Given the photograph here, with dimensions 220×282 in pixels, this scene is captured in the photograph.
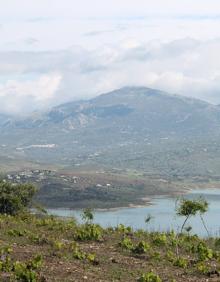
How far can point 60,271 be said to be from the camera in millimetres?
23625

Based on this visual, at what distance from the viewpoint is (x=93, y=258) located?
2617 cm

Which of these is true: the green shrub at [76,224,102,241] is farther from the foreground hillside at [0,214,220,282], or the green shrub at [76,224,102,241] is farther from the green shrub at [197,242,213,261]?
the green shrub at [197,242,213,261]

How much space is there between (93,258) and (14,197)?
47.7 metres

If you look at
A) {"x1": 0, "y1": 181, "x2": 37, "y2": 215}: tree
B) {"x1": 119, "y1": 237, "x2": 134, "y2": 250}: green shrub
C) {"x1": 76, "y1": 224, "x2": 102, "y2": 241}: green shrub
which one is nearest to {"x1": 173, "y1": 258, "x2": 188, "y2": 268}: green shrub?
{"x1": 119, "y1": 237, "x2": 134, "y2": 250}: green shrub

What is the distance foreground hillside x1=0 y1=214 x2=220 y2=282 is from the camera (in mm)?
23188

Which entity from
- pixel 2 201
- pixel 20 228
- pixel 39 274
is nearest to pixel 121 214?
pixel 2 201

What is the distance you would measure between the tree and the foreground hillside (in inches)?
1096

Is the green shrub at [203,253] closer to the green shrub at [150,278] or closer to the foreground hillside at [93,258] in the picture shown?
the foreground hillside at [93,258]

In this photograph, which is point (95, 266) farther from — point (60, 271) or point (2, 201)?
point (2, 201)

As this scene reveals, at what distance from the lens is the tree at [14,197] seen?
228 feet

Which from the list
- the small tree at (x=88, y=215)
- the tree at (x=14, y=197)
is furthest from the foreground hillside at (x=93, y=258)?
the tree at (x=14, y=197)

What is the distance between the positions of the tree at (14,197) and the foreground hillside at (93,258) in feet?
91.3

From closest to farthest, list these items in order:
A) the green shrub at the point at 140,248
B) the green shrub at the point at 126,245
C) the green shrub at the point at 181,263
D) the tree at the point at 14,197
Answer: the green shrub at the point at 181,263 → the green shrub at the point at 140,248 → the green shrub at the point at 126,245 → the tree at the point at 14,197

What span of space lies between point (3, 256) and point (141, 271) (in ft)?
19.3
